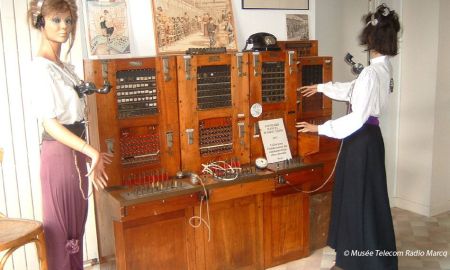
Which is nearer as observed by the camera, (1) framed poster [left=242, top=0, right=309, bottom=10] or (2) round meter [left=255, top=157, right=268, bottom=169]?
(2) round meter [left=255, top=157, right=268, bottom=169]

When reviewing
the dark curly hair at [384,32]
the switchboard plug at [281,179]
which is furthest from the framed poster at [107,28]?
the dark curly hair at [384,32]

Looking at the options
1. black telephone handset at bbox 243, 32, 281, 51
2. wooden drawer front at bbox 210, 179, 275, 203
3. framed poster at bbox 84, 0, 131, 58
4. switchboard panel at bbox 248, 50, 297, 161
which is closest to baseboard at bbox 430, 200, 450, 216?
switchboard panel at bbox 248, 50, 297, 161

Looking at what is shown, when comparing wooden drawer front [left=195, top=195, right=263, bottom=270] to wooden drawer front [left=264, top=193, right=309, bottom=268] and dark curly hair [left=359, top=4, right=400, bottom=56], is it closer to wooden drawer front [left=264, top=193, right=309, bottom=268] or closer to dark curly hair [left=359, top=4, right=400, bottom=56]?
wooden drawer front [left=264, top=193, right=309, bottom=268]

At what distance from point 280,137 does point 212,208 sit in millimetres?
770

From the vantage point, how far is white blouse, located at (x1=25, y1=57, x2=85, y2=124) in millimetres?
2127

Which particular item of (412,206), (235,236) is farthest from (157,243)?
(412,206)

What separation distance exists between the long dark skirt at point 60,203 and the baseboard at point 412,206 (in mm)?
3380

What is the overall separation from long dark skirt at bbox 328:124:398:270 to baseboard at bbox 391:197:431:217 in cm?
161

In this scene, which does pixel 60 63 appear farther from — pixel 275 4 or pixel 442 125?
pixel 442 125

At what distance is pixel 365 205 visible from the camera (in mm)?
2875

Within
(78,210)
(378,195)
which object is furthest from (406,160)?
(78,210)

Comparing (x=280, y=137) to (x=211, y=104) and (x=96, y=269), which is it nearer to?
(x=211, y=104)

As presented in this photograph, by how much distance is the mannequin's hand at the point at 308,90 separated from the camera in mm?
3363

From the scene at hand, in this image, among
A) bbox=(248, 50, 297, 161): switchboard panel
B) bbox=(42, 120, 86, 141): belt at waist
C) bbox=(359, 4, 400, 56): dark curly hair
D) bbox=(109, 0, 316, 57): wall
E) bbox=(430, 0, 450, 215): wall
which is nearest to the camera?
bbox=(42, 120, 86, 141): belt at waist
